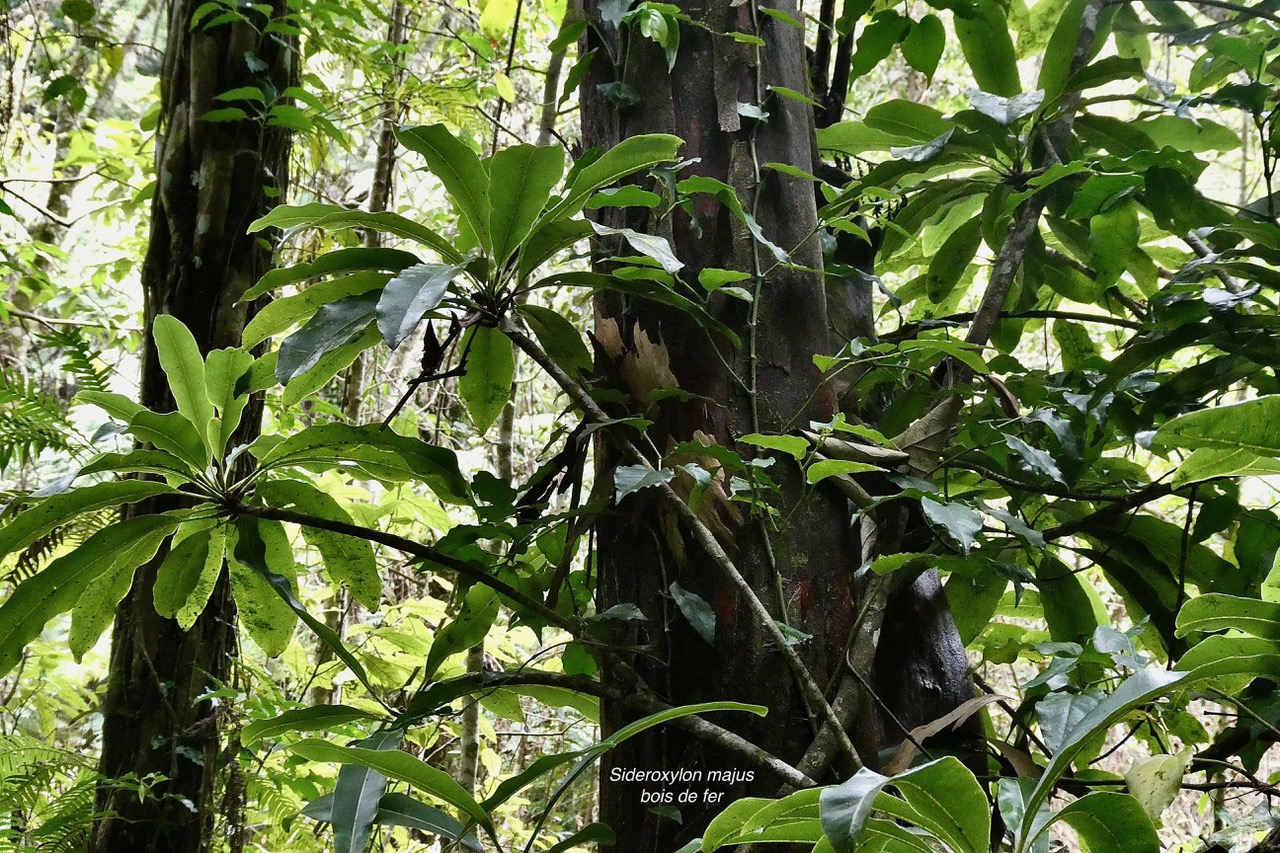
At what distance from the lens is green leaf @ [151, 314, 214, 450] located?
3.01ft

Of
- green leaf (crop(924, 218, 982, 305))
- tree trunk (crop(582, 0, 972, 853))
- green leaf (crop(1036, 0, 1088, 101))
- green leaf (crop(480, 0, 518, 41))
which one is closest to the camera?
tree trunk (crop(582, 0, 972, 853))

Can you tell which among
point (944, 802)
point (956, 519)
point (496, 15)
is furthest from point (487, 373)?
point (496, 15)

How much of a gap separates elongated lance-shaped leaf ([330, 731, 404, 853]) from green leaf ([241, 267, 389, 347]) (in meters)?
0.43

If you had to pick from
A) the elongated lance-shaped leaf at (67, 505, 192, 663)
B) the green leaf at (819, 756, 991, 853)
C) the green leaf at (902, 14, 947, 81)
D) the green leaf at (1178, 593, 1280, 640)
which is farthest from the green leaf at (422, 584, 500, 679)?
the green leaf at (902, 14, 947, 81)

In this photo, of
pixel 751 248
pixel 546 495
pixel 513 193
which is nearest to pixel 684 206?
pixel 751 248

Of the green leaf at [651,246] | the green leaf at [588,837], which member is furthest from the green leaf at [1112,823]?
the green leaf at [651,246]

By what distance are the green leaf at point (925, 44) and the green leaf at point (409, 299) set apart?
77cm

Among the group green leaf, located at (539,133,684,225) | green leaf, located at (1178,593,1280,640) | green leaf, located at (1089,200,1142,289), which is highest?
green leaf, located at (1089,200,1142,289)

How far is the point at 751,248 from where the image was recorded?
958 mm

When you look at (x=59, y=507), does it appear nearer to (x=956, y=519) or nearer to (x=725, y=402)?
(x=725, y=402)

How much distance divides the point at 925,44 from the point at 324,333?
2.94ft

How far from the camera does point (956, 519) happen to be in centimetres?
74

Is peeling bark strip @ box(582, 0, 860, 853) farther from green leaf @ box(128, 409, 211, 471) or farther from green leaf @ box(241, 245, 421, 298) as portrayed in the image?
green leaf @ box(128, 409, 211, 471)

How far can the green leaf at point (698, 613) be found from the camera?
0.80m
